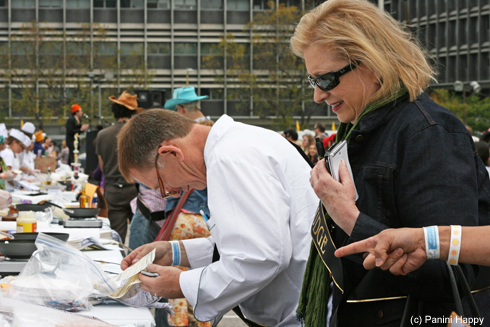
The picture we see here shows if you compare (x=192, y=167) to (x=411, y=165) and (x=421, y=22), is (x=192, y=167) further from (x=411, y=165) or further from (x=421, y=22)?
(x=421, y=22)

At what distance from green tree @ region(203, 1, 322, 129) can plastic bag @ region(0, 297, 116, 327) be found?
34.5 meters

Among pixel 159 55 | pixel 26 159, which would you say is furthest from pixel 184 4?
pixel 26 159

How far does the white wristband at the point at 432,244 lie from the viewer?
132 centimetres

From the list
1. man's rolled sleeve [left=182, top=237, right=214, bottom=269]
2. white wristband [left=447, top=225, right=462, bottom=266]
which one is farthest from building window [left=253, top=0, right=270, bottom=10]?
white wristband [left=447, top=225, right=462, bottom=266]

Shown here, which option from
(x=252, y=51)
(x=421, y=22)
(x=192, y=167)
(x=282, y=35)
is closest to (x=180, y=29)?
(x=252, y=51)

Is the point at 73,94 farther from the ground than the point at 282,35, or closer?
closer

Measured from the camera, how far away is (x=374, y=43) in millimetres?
1686

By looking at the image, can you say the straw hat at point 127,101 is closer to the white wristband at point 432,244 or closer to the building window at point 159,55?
the white wristband at point 432,244

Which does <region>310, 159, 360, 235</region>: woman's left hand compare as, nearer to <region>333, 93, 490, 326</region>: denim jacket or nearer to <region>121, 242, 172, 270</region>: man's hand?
<region>333, 93, 490, 326</region>: denim jacket

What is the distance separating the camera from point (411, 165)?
1.51 metres

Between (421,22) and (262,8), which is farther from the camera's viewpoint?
(421,22)

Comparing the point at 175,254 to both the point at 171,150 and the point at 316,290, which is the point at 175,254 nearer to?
the point at 171,150

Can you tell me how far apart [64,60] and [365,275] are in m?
37.6

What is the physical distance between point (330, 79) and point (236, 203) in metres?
0.47
